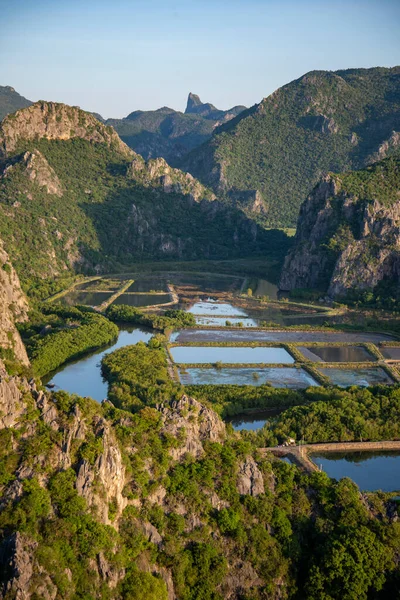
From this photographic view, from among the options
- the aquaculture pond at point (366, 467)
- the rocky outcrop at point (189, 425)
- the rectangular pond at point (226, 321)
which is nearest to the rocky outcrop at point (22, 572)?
the rocky outcrop at point (189, 425)

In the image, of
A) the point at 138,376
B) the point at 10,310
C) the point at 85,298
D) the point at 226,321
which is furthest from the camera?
the point at 85,298

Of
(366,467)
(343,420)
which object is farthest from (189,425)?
(343,420)

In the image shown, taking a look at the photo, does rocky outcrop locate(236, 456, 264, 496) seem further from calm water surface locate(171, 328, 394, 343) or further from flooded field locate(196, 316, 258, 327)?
flooded field locate(196, 316, 258, 327)

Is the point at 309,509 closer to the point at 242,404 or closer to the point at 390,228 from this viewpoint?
the point at 242,404

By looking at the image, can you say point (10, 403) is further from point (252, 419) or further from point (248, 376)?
point (248, 376)

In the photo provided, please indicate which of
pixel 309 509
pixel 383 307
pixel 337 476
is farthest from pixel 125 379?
pixel 383 307

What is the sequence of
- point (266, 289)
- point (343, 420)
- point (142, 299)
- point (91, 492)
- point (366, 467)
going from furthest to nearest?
point (266, 289) < point (142, 299) < point (343, 420) < point (366, 467) < point (91, 492)
